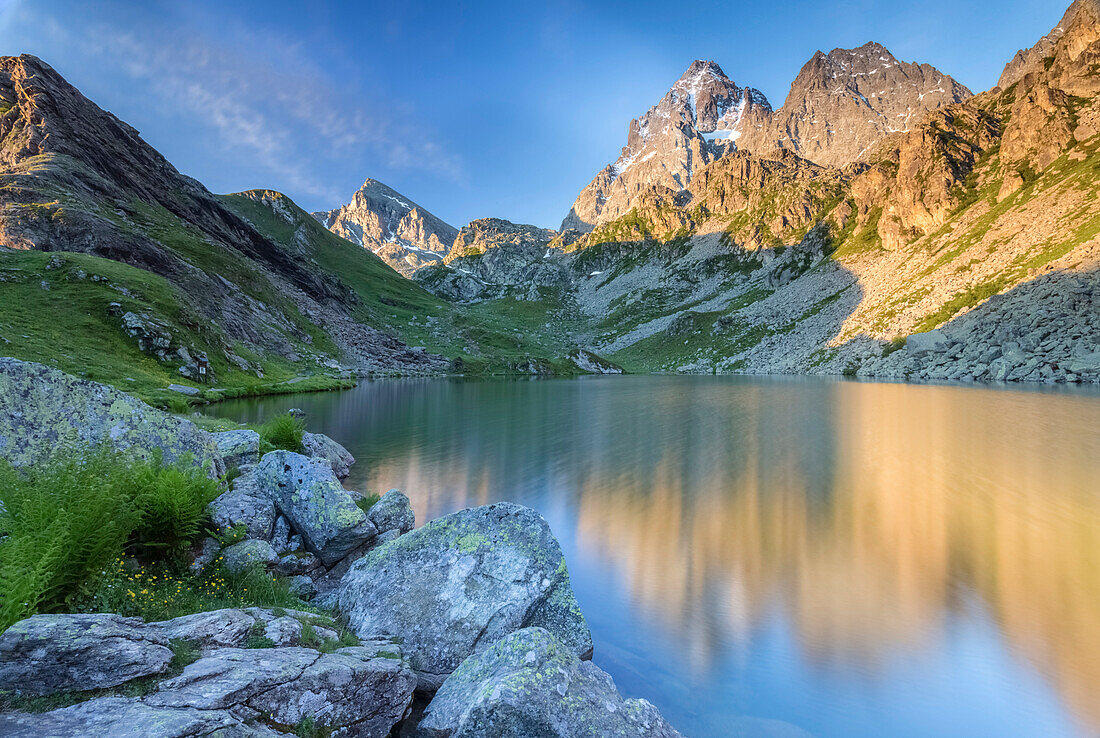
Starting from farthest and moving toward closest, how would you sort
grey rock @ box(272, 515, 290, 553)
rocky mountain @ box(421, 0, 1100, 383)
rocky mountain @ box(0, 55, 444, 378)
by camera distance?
1. rocky mountain @ box(421, 0, 1100, 383)
2. rocky mountain @ box(0, 55, 444, 378)
3. grey rock @ box(272, 515, 290, 553)

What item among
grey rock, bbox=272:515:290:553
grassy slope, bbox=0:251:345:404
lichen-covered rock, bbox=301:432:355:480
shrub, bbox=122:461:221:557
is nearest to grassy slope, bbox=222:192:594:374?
grassy slope, bbox=0:251:345:404

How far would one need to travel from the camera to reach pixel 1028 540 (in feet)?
41.4

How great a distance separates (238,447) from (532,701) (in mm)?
15265

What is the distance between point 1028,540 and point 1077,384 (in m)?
60.1

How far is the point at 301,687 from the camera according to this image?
16.2ft

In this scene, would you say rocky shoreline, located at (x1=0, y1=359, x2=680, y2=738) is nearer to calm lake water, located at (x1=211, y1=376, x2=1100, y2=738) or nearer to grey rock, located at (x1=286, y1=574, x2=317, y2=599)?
grey rock, located at (x1=286, y1=574, x2=317, y2=599)

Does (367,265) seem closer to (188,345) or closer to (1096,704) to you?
(188,345)

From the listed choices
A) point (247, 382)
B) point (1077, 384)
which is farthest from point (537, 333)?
point (1077, 384)

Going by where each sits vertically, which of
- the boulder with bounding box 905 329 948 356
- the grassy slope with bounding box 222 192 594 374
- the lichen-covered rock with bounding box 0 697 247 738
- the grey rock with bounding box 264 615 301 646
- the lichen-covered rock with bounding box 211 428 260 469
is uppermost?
the grassy slope with bounding box 222 192 594 374

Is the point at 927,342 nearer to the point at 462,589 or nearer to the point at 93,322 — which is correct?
the point at 462,589

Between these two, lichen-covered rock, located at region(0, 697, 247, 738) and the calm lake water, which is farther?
the calm lake water

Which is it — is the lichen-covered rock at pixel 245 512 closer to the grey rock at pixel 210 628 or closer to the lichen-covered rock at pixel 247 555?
the lichen-covered rock at pixel 247 555

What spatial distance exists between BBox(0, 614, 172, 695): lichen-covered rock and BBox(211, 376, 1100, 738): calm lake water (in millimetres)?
7000

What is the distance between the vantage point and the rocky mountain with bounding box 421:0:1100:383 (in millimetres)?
64312
